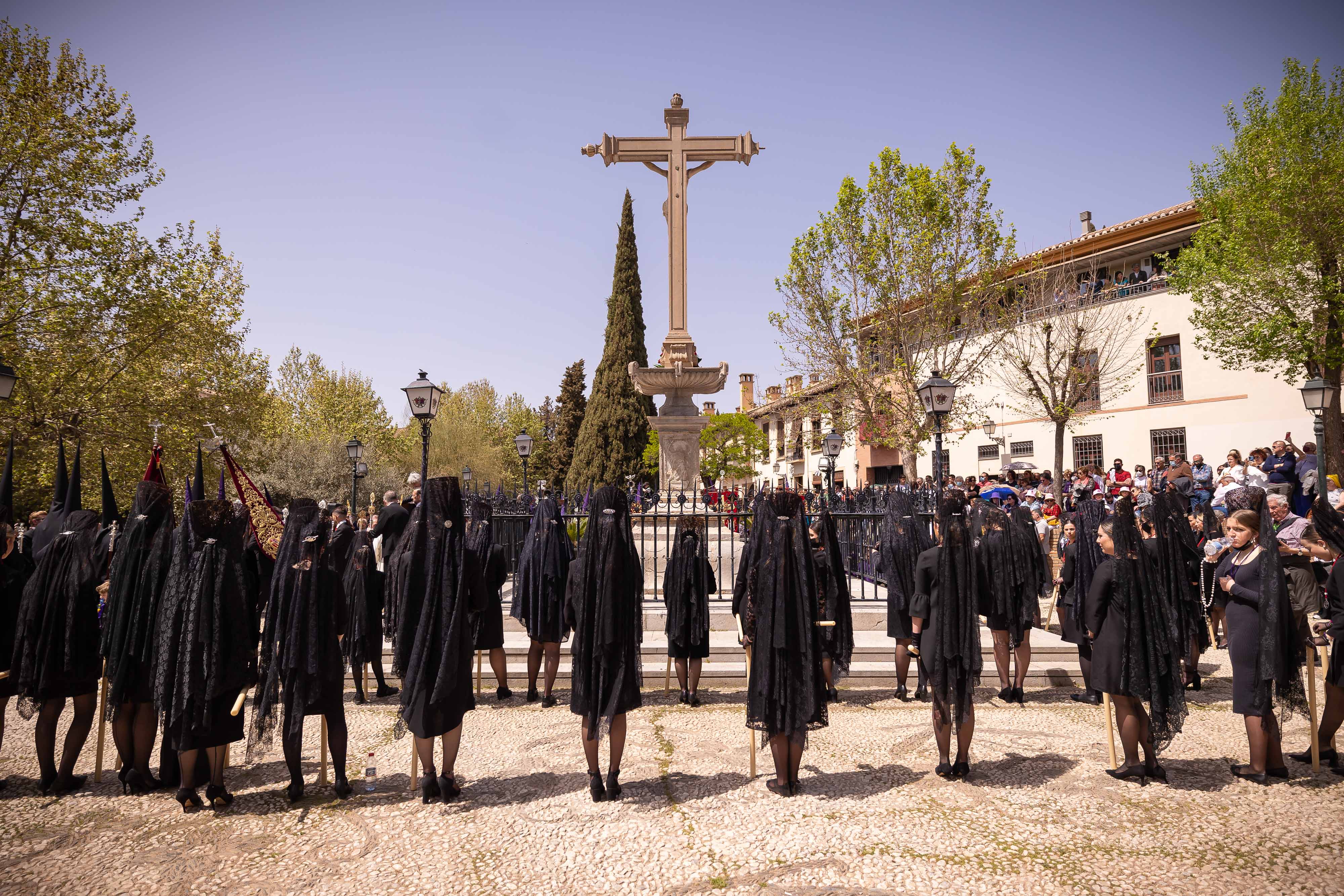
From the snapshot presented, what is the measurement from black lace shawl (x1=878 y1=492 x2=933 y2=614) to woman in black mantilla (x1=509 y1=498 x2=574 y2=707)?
3252 mm

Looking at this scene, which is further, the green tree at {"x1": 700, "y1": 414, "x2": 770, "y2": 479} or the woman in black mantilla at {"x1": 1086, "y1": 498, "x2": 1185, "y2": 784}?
the green tree at {"x1": 700, "y1": 414, "x2": 770, "y2": 479}

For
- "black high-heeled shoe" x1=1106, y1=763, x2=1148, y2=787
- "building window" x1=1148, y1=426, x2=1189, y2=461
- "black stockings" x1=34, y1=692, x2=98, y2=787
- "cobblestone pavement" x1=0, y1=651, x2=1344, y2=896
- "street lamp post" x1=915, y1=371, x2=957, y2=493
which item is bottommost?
"cobblestone pavement" x1=0, y1=651, x2=1344, y2=896

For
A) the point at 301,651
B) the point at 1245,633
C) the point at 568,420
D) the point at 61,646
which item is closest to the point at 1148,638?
the point at 1245,633

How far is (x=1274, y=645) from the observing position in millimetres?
4641

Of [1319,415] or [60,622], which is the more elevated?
[1319,415]

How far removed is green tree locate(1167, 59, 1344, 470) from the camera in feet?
53.5

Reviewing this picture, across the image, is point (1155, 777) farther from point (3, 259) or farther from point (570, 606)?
point (3, 259)

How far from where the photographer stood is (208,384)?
18609 mm

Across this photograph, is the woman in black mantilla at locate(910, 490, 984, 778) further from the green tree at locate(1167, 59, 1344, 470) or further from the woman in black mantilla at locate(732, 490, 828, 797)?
the green tree at locate(1167, 59, 1344, 470)

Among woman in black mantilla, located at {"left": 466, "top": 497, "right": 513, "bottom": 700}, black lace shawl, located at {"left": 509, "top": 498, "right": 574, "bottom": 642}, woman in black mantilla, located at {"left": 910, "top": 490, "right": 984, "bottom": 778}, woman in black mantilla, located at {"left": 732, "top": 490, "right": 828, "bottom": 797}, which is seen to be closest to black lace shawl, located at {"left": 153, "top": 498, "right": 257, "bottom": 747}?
woman in black mantilla, located at {"left": 466, "top": 497, "right": 513, "bottom": 700}

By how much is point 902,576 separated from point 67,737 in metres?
6.96

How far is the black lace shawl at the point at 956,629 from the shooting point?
4.79m

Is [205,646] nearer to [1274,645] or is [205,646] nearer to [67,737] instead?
[67,737]

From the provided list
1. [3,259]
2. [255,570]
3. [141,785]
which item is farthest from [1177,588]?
[3,259]
